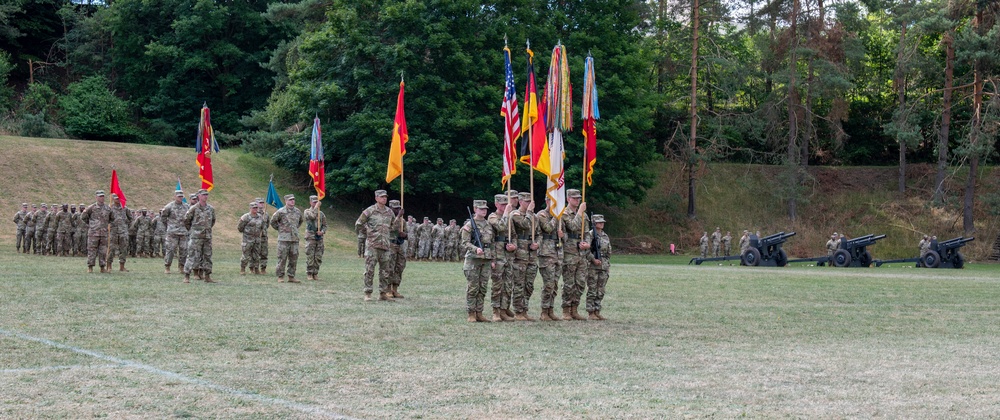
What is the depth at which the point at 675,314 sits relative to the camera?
15.0 meters

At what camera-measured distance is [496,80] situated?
45531 millimetres

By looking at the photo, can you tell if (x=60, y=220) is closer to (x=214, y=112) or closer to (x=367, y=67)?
(x=367, y=67)

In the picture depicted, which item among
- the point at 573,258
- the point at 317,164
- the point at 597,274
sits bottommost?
the point at 597,274

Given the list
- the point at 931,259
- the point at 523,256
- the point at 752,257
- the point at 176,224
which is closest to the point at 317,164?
the point at 176,224

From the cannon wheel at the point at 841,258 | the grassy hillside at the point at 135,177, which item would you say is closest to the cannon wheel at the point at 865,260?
the cannon wheel at the point at 841,258

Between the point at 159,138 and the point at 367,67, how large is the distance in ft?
61.1

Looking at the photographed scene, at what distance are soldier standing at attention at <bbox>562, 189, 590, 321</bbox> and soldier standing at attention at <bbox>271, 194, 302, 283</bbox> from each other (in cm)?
817

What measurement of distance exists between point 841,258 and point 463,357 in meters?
29.3

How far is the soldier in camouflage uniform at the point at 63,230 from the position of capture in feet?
101

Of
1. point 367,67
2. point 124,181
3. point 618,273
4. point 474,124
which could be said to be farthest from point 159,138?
point 618,273

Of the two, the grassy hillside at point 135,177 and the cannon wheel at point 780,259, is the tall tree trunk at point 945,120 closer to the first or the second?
the cannon wheel at point 780,259

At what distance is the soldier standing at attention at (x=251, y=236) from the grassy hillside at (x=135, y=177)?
15.7 meters

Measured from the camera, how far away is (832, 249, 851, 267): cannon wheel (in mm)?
36062

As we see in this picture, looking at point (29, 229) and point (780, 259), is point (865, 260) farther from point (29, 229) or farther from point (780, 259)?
point (29, 229)
